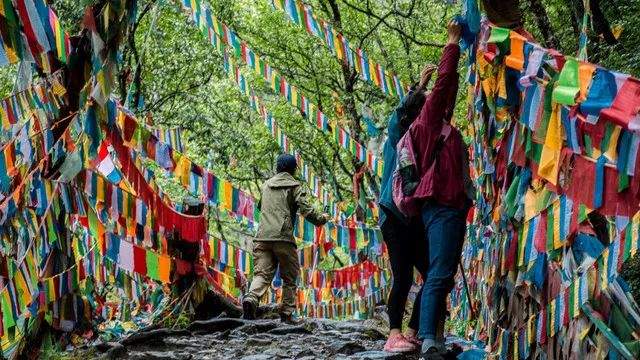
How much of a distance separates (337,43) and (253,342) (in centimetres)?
527

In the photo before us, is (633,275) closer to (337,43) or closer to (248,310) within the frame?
(248,310)

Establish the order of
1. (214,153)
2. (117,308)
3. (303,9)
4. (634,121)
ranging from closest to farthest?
(634,121), (303,9), (117,308), (214,153)

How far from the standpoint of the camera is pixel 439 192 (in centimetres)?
521

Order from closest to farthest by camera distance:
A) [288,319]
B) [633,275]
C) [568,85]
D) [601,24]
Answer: [568,85] < [633,275] < [288,319] < [601,24]

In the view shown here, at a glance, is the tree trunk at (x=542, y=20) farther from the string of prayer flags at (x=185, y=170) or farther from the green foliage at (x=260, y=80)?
the green foliage at (x=260, y=80)

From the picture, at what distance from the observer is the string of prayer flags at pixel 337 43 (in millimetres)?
10633

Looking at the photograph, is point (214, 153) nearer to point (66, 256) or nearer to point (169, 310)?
point (169, 310)

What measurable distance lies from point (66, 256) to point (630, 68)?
5494 mm

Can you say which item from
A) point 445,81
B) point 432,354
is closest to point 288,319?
point 432,354

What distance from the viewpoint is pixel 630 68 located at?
27.3 feet

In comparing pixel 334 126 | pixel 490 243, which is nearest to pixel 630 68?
pixel 490 243

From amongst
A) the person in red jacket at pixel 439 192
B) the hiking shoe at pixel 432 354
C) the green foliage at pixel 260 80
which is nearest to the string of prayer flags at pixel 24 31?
the person in red jacket at pixel 439 192

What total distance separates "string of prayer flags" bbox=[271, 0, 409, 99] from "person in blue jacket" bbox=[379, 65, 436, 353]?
492 centimetres

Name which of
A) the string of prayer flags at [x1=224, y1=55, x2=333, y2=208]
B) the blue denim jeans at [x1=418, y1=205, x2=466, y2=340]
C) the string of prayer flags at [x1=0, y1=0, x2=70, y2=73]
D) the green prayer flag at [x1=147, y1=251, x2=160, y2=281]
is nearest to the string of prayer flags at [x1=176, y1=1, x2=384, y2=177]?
the string of prayer flags at [x1=224, y1=55, x2=333, y2=208]
